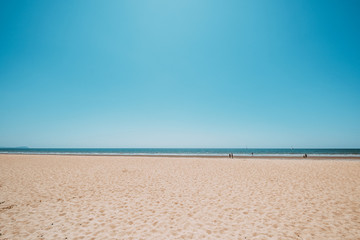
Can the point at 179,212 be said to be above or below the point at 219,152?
above

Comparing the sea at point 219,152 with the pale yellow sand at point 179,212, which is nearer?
the pale yellow sand at point 179,212

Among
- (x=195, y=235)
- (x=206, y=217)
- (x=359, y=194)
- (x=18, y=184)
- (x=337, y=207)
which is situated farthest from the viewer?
(x=18, y=184)

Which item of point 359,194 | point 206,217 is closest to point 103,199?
point 206,217

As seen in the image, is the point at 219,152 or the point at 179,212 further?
the point at 219,152

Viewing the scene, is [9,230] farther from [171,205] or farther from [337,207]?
[337,207]

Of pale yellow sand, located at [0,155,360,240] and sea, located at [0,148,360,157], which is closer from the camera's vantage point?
pale yellow sand, located at [0,155,360,240]

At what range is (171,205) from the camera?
7.30m

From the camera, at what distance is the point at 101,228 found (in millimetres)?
5352

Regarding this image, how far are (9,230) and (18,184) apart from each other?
7.40 meters

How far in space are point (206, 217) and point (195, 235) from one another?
129 centimetres

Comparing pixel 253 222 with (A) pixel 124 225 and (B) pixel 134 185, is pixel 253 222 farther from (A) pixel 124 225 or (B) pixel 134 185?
(B) pixel 134 185

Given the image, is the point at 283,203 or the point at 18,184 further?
the point at 18,184

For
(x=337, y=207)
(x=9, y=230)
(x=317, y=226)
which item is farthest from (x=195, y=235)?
(x=337, y=207)

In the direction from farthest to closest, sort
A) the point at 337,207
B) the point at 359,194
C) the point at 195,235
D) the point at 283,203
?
the point at 359,194, the point at 283,203, the point at 337,207, the point at 195,235
